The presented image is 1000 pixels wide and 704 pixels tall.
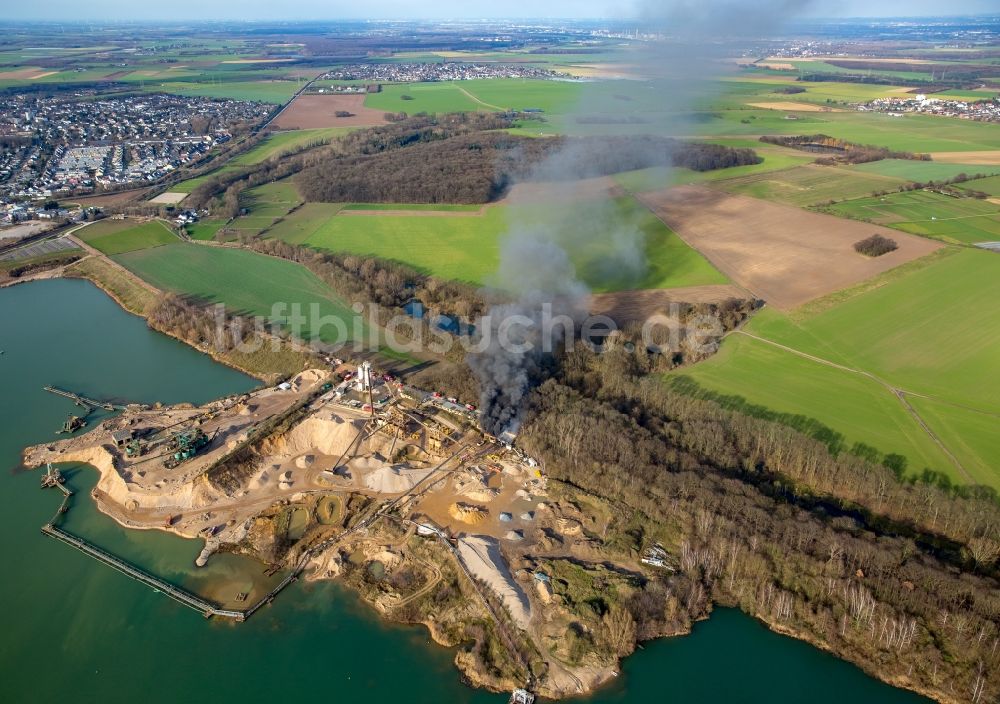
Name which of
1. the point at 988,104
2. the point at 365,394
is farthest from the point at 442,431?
the point at 988,104

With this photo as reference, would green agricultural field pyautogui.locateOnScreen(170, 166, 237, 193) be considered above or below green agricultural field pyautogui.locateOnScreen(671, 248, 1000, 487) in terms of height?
above

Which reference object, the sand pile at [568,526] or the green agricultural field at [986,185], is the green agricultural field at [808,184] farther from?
the sand pile at [568,526]

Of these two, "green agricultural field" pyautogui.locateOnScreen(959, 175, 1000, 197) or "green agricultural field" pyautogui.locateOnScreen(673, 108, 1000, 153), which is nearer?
"green agricultural field" pyautogui.locateOnScreen(959, 175, 1000, 197)

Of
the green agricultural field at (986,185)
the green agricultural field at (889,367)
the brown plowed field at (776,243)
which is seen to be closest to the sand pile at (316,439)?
the green agricultural field at (889,367)

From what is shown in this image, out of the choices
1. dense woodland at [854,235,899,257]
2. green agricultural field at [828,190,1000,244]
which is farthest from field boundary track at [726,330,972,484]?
green agricultural field at [828,190,1000,244]

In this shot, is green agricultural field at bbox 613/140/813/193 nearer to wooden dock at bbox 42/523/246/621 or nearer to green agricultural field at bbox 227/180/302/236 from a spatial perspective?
green agricultural field at bbox 227/180/302/236

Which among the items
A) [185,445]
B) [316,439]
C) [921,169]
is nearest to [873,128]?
[921,169]
